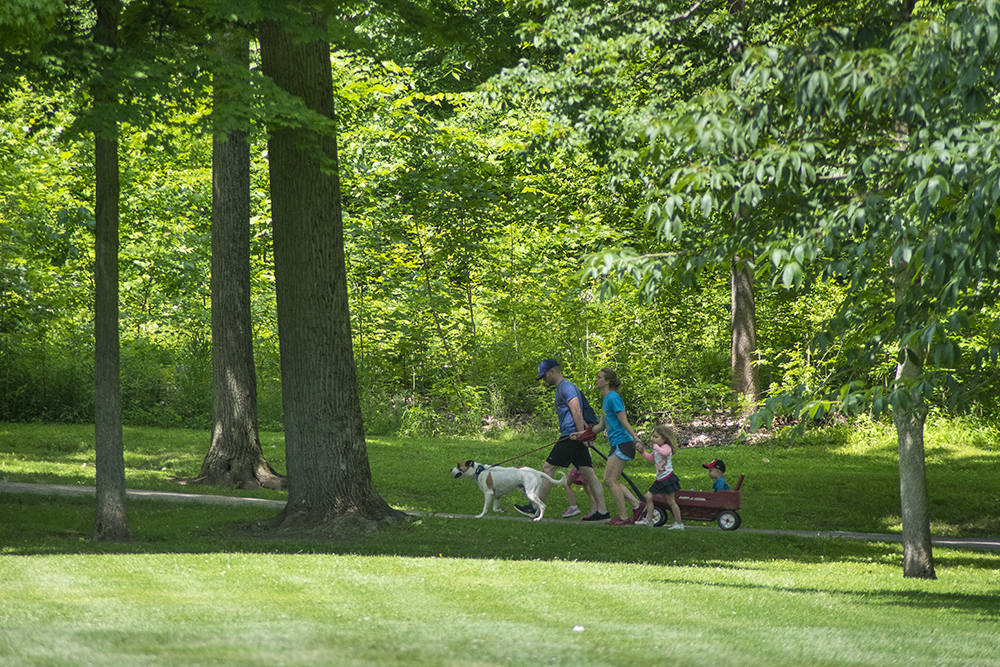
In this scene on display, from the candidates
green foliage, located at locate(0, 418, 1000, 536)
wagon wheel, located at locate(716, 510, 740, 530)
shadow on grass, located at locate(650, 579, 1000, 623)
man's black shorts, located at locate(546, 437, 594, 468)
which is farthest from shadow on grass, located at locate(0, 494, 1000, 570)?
green foliage, located at locate(0, 418, 1000, 536)

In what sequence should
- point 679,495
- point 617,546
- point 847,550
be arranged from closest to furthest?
point 617,546 < point 847,550 < point 679,495

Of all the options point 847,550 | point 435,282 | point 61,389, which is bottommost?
point 847,550

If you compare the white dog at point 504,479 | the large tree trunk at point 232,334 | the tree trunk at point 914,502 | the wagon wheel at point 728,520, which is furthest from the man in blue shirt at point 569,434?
the large tree trunk at point 232,334

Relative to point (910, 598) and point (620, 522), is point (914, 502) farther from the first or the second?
point (620, 522)

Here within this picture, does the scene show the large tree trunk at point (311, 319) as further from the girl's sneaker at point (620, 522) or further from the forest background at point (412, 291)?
the forest background at point (412, 291)

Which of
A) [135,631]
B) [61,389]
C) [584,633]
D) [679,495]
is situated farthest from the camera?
[61,389]

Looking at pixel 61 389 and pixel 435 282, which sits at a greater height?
pixel 435 282

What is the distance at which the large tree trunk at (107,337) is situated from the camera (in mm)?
9094

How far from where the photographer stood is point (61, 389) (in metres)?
22.3

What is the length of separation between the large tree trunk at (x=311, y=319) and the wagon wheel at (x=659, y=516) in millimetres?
3359

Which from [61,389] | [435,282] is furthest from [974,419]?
[61,389]

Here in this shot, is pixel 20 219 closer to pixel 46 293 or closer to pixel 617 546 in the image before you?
pixel 46 293

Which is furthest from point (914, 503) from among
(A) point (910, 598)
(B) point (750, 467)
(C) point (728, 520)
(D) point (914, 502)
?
(B) point (750, 467)

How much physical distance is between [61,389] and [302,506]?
14.2 m
